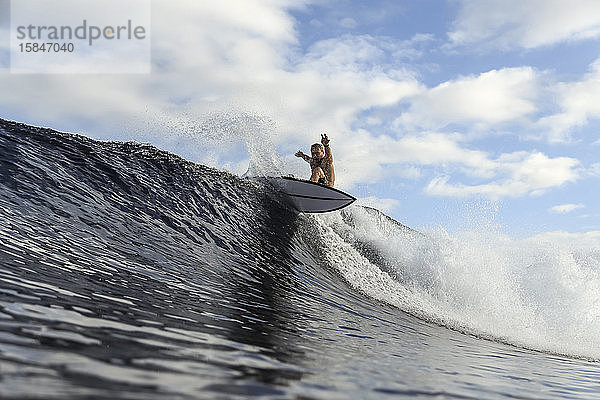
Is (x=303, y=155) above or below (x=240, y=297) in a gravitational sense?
above

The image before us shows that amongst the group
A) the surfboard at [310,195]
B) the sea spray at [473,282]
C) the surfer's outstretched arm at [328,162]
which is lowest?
the sea spray at [473,282]

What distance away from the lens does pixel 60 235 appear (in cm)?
631

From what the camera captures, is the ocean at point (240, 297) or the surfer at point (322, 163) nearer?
the ocean at point (240, 297)

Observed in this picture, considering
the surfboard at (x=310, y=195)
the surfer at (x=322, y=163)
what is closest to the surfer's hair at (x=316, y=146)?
the surfer at (x=322, y=163)

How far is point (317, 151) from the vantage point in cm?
1355

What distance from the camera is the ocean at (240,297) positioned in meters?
2.53

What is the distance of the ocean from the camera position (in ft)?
8.30

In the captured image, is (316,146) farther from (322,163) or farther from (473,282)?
(473,282)

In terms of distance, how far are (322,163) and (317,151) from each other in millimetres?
378

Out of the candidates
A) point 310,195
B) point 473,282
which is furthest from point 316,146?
point 473,282

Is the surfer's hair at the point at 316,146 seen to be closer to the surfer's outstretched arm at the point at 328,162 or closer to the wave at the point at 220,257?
the surfer's outstretched arm at the point at 328,162

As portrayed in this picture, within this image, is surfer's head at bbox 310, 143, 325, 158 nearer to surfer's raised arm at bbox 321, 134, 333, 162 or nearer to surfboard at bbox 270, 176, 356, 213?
surfer's raised arm at bbox 321, 134, 333, 162

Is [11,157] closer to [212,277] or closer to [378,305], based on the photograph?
[212,277]

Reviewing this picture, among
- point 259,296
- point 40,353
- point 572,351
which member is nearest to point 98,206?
point 259,296
